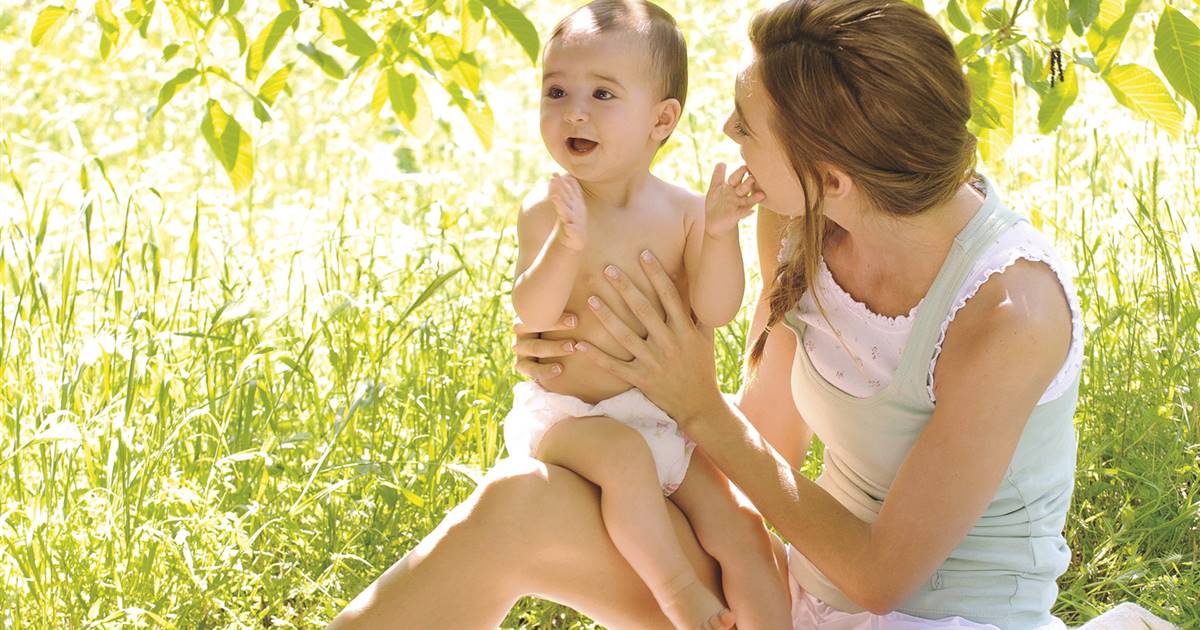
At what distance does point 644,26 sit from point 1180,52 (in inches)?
33.4

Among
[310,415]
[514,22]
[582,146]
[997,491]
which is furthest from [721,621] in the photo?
[310,415]

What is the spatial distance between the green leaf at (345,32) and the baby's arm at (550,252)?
0.48 meters

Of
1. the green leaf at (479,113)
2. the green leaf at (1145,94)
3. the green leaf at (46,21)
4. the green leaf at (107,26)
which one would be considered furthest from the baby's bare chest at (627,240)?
the green leaf at (46,21)

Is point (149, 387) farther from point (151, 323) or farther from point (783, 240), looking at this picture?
point (783, 240)

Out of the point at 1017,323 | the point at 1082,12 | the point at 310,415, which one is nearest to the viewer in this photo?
the point at 1017,323

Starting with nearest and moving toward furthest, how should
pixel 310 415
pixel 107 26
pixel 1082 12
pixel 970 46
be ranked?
pixel 1082 12
pixel 970 46
pixel 107 26
pixel 310 415

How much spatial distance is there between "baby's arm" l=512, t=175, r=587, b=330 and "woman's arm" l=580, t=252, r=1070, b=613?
17.1 inches

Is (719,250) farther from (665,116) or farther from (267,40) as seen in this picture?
(267,40)

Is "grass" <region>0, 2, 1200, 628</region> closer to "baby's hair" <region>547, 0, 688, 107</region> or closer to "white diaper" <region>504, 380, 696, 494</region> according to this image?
"white diaper" <region>504, 380, 696, 494</region>

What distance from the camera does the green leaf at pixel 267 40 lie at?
2498 millimetres

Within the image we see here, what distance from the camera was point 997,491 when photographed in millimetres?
1941

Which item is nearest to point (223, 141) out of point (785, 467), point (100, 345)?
point (100, 345)

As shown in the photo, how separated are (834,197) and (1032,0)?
3.73 feet

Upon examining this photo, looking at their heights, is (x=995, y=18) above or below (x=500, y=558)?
above
